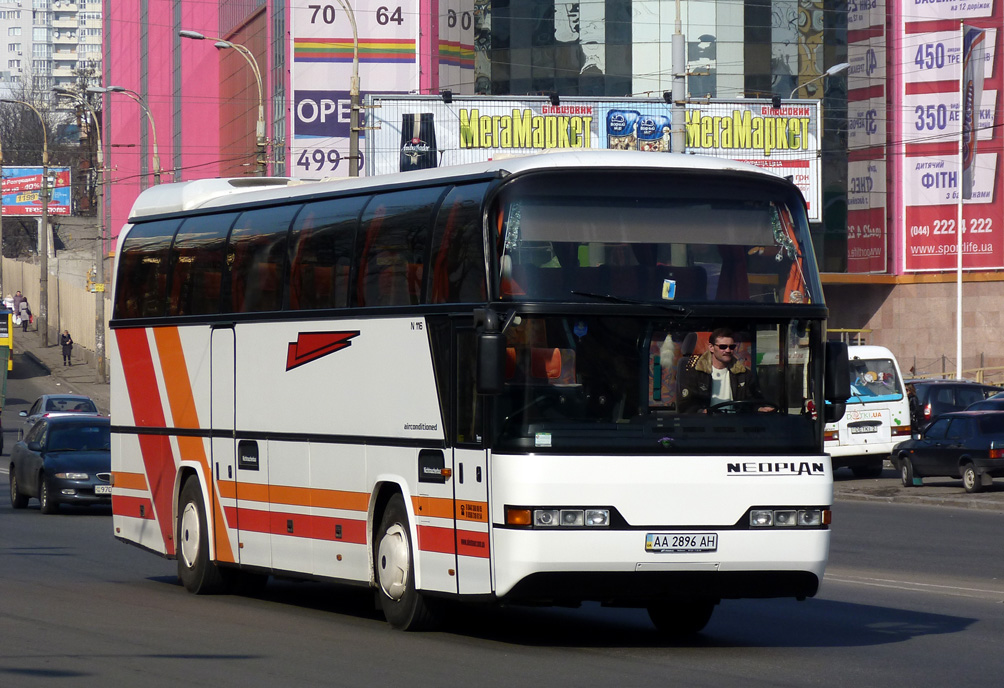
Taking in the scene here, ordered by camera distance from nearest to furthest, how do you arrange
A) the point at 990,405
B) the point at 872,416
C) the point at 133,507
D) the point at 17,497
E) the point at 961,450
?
the point at 133,507 < the point at 17,497 < the point at 961,450 < the point at 872,416 < the point at 990,405

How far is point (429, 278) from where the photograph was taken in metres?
11.1

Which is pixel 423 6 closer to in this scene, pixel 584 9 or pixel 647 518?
pixel 584 9

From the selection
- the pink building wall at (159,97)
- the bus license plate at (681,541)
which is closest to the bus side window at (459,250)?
the bus license plate at (681,541)

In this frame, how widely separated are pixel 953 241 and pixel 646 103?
1453 cm

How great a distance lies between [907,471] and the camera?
29344 millimetres

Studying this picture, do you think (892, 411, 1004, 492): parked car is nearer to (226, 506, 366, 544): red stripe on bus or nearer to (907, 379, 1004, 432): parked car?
(907, 379, 1004, 432): parked car

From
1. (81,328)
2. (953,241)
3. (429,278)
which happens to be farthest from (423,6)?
(429,278)

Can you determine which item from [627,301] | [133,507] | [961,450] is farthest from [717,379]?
[961,450]

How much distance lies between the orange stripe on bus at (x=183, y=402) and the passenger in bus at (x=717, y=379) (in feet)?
16.7

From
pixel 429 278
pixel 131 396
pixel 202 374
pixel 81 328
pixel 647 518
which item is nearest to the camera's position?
pixel 647 518

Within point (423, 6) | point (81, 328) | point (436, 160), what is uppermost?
point (423, 6)

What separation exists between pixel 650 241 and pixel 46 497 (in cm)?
1592

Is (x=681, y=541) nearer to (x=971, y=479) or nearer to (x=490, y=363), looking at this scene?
(x=490, y=363)

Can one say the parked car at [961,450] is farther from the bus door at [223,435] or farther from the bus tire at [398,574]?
the bus tire at [398,574]
